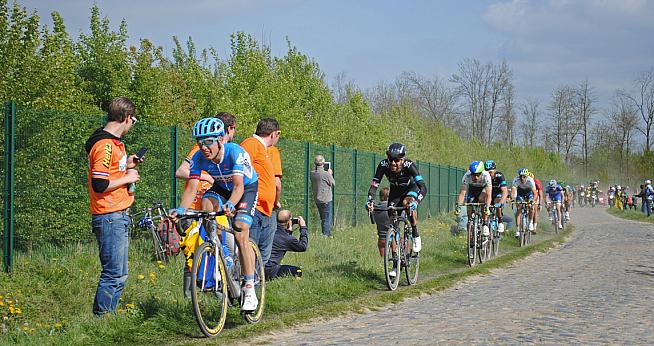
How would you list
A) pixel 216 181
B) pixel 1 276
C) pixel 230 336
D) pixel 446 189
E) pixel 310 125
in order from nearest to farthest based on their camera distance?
1. pixel 230 336
2. pixel 216 181
3. pixel 1 276
4. pixel 310 125
5. pixel 446 189

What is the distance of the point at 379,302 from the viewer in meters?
10.2

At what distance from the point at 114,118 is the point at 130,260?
16.6 ft

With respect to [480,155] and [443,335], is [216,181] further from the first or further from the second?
[480,155]

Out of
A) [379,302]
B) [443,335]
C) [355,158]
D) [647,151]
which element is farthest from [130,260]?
[647,151]

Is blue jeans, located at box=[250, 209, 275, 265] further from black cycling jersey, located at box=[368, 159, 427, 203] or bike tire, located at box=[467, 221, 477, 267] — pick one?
bike tire, located at box=[467, 221, 477, 267]

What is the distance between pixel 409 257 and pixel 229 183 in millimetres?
4890

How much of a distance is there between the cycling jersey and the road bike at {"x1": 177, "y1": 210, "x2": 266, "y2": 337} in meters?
9.43

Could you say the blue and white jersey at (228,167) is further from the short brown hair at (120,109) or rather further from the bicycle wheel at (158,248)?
the bicycle wheel at (158,248)

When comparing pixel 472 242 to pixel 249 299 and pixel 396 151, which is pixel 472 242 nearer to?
pixel 396 151

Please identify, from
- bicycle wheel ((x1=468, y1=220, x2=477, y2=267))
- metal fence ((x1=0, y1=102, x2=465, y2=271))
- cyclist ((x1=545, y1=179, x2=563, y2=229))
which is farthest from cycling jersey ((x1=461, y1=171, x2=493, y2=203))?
cyclist ((x1=545, y1=179, x2=563, y2=229))

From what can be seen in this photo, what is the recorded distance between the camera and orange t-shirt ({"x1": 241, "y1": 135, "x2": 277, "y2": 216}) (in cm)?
956

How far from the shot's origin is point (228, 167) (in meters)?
7.79

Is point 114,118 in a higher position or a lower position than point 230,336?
higher

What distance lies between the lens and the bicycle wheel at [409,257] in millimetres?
12164
